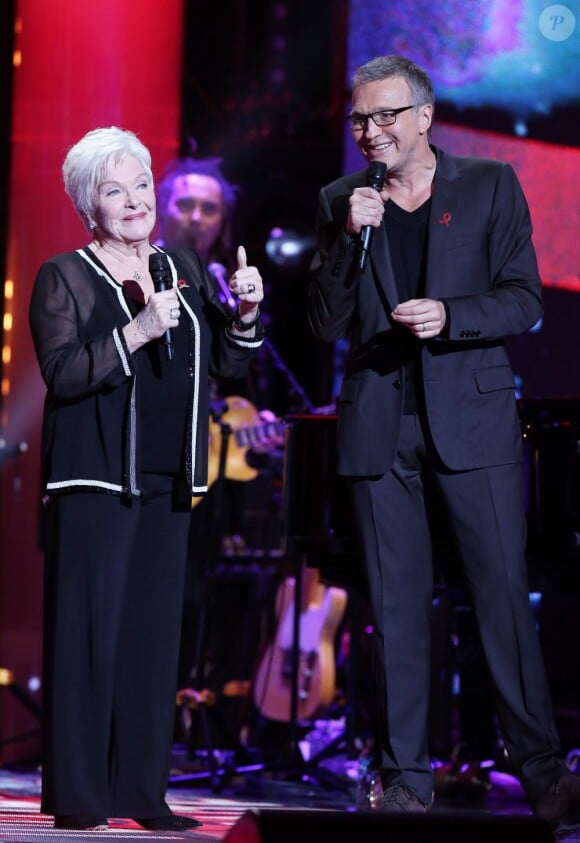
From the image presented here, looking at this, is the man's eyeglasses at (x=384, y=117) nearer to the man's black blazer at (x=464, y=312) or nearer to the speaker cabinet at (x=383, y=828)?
the man's black blazer at (x=464, y=312)

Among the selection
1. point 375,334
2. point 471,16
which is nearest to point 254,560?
point 471,16

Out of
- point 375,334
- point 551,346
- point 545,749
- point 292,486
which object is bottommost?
point 545,749

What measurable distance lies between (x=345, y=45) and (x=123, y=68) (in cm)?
109

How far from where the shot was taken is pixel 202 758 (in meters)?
5.64

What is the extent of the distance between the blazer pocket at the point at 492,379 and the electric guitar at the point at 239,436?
8.16 ft

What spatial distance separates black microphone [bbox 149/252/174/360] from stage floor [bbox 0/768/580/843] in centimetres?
104

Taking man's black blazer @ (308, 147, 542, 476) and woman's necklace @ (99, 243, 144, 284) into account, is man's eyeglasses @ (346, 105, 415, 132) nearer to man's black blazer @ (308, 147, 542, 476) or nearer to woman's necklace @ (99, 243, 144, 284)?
man's black blazer @ (308, 147, 542, 476)

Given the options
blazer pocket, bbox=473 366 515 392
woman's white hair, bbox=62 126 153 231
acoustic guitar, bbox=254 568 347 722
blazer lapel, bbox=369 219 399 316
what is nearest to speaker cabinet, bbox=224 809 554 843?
blazer pocket, bbox=473 366 515 392

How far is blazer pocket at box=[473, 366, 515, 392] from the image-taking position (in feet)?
9.98

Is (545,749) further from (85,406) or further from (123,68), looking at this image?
(123,68)

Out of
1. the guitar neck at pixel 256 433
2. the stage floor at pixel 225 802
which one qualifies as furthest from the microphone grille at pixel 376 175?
the guitar neck at pixel 256 433

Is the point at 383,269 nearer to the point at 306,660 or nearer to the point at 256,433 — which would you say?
the point at 256,433

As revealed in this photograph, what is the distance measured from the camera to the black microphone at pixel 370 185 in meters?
2.88

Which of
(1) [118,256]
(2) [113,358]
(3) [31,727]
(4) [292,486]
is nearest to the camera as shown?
(2) [113,358]
